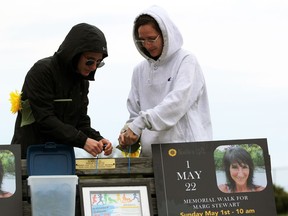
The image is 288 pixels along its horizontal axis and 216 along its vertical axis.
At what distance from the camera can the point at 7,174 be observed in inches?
203

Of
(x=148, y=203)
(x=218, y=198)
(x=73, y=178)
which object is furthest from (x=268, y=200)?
(x=73, y=178)

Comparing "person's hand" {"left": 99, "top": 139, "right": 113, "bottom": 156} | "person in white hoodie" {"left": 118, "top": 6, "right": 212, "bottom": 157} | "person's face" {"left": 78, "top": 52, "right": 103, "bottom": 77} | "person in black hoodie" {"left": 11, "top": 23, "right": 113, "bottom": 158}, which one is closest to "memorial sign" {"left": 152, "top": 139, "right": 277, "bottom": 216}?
"person in white hoodie" {"left": 118, "top": 6, "right": 212, "bottom": 157}

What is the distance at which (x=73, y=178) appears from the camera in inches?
199

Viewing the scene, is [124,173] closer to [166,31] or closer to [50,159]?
[50,159]

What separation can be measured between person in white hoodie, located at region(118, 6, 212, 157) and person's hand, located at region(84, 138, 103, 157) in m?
0.18

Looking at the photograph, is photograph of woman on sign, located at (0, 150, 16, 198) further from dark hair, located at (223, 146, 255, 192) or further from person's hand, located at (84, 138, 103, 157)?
dark hair, located at (223, 146, 255, 192)

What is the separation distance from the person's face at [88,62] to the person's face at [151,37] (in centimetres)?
31

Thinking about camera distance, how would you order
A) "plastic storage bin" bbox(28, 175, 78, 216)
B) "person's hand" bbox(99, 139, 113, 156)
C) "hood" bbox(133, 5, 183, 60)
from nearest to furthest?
"plastic storage bin" bbox(28, 175, 78, 216)
"person's hand" bbox(99, 139, 113, 156)
"hood" bbox(133, 5, 183, 60)

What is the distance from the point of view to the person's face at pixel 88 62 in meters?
5.38

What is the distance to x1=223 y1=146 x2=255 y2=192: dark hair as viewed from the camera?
5449 mm

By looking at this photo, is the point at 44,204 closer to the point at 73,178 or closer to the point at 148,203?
the point at 73,178

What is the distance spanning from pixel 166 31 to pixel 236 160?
91cm

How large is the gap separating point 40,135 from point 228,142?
1161 millimetres

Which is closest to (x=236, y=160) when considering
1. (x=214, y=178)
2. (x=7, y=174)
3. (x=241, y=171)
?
(x=241, y=171)
